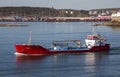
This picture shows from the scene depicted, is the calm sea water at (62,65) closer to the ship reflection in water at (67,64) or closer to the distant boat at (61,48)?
the ship reflection in water at (67,64)

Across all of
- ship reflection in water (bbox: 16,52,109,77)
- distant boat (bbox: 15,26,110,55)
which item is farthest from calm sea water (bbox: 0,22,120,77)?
distant boat (bbox: 15,26,110,55)

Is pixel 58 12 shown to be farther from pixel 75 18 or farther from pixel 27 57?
pixel 27 57

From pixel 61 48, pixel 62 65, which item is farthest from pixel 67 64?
pixel 61 48

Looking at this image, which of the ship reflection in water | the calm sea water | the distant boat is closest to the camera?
the calm sea water

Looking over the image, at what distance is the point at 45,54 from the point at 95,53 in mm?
3386

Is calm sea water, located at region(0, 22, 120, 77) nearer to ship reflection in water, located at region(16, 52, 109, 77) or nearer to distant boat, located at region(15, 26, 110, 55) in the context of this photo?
ship reflection in water, located at region(16, 52, 109, 77)

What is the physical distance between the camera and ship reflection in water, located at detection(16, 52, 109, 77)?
20712mm

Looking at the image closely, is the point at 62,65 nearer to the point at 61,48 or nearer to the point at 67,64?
the point at 67,64

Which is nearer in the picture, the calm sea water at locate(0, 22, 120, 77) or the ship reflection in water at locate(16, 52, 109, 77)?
the calm sea water at locate(0, 22, 120, 77)

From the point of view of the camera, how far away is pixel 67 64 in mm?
23406

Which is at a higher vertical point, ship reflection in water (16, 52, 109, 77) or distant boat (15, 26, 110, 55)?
distant boat (15, 26, 110, 55)

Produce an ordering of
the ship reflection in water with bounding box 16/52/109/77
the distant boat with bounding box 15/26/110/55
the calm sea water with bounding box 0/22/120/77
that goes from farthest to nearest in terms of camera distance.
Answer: the distant boat with bounding box 15/26/110/55, the ship reflection in water with bounding box 16/52/109/77, the calm sea water with bounding box 0/22/120/77

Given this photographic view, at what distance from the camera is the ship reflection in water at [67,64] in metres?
20.7

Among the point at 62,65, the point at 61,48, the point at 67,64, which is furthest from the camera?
the point at 61,48
